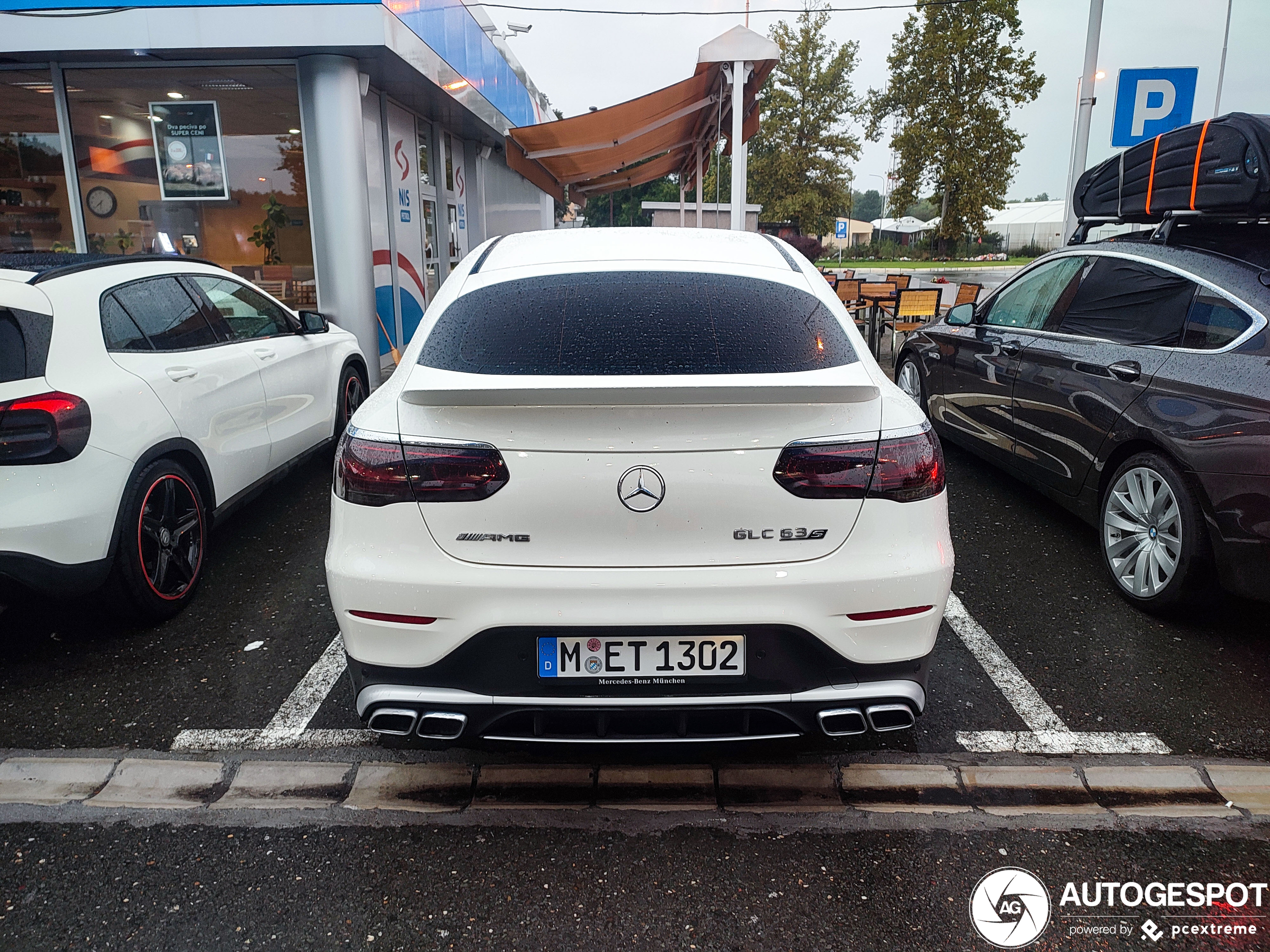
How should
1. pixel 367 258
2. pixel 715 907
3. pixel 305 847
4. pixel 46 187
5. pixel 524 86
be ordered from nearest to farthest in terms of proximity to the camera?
pixel 715 907 → pixel 305 847 → pixel 367 258 → pixel 46 187 → pixel 524 86

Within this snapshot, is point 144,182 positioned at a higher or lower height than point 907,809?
higher

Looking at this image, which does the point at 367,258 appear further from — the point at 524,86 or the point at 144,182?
the point at 524,86

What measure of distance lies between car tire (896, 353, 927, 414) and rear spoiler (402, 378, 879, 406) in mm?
4754

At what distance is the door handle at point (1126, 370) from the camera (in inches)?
165

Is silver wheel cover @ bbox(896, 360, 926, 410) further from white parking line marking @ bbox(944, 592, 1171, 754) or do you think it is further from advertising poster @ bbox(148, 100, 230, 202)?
advertising poster @ bbox(148, 100, 230, 202)

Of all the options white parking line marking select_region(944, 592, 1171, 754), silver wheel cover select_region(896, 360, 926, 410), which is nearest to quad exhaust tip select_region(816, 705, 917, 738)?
white parking line marking select_region(944, 592, 1171, 754)

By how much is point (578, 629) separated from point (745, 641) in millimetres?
442

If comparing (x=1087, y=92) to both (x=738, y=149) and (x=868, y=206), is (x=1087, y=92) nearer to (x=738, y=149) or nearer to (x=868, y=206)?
(x=738, y=149)

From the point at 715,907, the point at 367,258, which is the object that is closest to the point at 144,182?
the point at 367,258

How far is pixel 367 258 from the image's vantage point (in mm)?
9664

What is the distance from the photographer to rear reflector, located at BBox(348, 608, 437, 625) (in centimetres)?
243

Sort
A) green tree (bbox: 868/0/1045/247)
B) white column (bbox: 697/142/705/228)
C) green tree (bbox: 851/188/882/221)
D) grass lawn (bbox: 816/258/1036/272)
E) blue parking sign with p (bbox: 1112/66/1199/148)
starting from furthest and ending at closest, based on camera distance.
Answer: green tree (bbox: 851/188/882/221)
grass lawn (bbox: 816/258/1036/272)
green tree (bbox: 868/0/1045/247)
white column (bbox: 697/142/705/228)
blue parking sign with p (bbox: 1112/66/1199/148)

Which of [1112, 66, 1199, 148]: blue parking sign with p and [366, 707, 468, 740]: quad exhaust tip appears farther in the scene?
[1112, 66, 1199, 148]: blue parking sign with p

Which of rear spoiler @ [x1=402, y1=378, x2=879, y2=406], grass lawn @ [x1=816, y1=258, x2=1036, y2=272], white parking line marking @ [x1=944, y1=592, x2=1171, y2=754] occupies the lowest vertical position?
grass lawn @ [x1=816, y1=258, x2=1036, y2=272]
